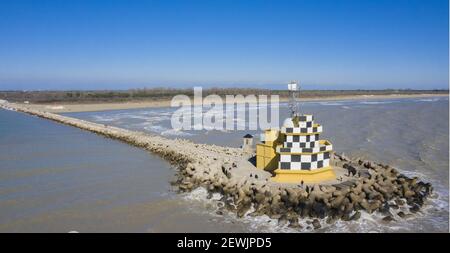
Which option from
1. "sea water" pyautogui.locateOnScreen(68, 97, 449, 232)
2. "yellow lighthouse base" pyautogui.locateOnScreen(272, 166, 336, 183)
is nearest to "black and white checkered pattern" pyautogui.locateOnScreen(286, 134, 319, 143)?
"yellow lighthouse base" pyautogui.locateOnScreen(272, 166, 336, 183)

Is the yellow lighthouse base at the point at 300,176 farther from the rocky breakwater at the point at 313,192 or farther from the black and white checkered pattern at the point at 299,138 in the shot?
the black and white checkered pattern at the point at 299,138

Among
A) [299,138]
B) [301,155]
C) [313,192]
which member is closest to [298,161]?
[301,155]

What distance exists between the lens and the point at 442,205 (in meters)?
9.65

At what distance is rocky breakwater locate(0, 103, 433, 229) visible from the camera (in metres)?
8.90

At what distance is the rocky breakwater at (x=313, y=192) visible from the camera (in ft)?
29.2

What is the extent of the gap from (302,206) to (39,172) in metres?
8.81

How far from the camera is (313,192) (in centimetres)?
913

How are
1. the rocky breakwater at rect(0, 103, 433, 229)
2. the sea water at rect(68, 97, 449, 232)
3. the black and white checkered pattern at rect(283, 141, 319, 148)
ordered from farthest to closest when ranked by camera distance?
the black and white checkered pattern at rect(283, 141, 319, 148)
the rocky breakwater at rect(0, 103, 433, 229)
the sea water at rect(68, 97, 449, 232)

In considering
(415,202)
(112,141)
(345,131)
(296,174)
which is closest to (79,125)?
(112,141)

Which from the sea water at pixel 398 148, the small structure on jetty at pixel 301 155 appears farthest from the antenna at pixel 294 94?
the sea water at pixel 398 148

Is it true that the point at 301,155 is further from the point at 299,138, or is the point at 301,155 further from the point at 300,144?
the point at 299,138

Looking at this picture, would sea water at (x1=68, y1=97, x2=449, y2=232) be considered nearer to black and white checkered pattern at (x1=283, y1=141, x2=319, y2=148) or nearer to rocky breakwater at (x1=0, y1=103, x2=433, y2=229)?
rocky breakwater at (x1=0, y1=103, x2=433, y2=229)

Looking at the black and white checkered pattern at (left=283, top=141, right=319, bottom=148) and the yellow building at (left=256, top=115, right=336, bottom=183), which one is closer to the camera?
the yellow building at (left=256, top=115, right=336, bottom=183)
